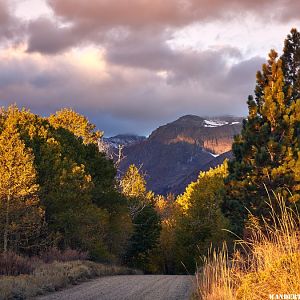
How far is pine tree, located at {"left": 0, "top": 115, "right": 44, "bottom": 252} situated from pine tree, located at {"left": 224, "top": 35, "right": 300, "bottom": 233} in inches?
495

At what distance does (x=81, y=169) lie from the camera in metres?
34.7

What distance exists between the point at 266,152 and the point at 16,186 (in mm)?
15562

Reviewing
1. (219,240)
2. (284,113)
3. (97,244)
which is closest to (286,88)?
(284,113)

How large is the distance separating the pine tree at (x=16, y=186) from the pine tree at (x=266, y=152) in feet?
41.3

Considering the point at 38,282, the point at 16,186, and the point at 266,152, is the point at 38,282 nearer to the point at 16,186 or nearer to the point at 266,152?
the point at 16,186

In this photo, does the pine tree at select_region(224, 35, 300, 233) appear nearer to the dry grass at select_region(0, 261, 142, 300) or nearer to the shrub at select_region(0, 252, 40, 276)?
the dry grass at select_region(0, 261, 142, 300)

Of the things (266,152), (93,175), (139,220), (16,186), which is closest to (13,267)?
(16,186)

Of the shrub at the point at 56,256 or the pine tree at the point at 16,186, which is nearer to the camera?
the shrub at the point at 56,256

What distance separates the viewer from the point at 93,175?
132 ft

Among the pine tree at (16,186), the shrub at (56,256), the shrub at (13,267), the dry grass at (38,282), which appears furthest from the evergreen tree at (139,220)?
the shrub at (13,267)

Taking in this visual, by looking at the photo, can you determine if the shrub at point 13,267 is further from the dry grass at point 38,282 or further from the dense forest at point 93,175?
the dense forest at point 93,175

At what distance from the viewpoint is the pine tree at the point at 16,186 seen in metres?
27.3

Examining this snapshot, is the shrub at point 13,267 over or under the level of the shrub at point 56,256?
over

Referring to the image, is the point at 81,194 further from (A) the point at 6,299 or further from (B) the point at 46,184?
(A) the point at 6,299
